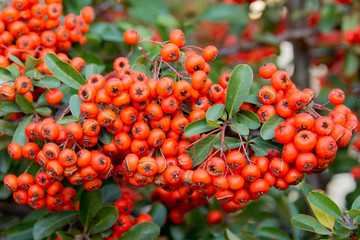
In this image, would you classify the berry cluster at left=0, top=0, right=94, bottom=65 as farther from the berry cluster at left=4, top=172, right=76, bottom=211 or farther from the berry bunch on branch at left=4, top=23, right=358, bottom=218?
the berry cluster at left=4, top=172, right=76, bottom=211

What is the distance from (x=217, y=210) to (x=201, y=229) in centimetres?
27

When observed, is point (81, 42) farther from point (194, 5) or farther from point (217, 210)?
point (194, 5)

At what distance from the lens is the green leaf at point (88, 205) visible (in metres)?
2.12

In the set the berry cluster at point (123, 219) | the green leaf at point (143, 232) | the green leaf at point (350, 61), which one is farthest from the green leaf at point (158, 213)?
the green leaf at point (350, 61)

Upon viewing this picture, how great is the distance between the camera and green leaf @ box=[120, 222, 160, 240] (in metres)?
1.96

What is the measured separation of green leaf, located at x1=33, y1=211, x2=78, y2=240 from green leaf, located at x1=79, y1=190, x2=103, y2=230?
0.35 feet

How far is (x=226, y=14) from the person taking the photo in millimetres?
3697

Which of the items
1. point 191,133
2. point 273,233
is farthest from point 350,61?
point 191,133

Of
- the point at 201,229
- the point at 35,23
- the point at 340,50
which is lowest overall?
the point at 201,229

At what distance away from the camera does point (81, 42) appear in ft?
7.75

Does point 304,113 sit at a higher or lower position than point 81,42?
higher

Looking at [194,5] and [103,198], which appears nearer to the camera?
[103,198]

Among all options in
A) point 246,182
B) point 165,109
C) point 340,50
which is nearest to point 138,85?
point 165,109

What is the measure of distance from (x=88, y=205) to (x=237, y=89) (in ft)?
3.69
